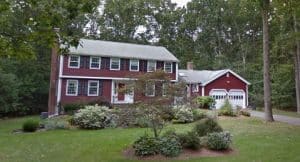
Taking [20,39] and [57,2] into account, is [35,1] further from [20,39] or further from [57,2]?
[20,39]

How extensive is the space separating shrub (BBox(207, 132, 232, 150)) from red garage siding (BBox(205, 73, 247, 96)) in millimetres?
23690

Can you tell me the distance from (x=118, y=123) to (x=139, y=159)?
894cm

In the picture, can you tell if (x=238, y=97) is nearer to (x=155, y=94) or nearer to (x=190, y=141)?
(x=190, y=141)

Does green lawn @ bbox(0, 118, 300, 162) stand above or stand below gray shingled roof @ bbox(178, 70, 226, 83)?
below

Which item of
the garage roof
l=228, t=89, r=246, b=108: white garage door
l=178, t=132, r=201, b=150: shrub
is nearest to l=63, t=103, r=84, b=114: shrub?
the garage roof

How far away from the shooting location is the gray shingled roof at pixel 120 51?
101ft

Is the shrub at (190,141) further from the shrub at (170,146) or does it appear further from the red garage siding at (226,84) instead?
the red garage siding at (226,84)

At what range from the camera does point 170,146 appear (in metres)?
11.0

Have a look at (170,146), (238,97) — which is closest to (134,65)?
(238,97)

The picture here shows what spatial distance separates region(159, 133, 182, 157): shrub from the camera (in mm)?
10805

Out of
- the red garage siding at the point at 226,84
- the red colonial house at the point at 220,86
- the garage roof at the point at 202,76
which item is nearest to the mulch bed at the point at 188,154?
the garage roof at the point at 202,76

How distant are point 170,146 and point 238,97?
2751 cm

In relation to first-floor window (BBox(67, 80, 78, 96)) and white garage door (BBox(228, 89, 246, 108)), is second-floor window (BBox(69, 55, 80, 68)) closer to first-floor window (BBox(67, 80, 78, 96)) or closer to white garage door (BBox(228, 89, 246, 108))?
first-floor window (BBox(67, 80, 78, 96))

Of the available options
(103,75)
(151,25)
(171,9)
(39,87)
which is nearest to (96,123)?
(103,75)
